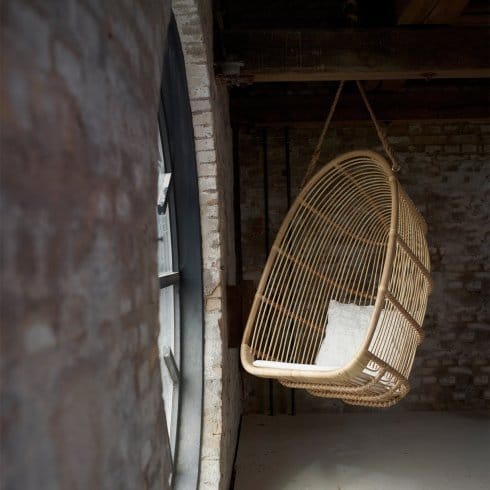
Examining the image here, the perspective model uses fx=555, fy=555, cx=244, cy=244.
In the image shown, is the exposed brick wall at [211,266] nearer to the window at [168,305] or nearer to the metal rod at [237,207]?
the window at [168,305]

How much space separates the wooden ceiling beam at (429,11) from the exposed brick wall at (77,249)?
1.98 meters

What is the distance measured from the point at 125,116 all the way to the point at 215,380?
1946 millimetres

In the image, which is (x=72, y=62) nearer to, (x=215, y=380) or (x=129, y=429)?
(x=129, y=429)

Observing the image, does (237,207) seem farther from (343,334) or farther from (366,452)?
(366,452)

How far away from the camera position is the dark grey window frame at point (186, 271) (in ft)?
8.56

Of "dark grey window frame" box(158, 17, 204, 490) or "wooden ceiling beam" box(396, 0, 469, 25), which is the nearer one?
"dark grey window frame" box(158, 17, 204, 490)

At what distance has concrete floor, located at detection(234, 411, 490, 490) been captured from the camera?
11.5ft

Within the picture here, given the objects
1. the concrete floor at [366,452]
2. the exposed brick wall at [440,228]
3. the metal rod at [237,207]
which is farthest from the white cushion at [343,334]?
the exposed brick wall at [440,228]

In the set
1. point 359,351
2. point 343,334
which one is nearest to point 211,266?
point 359,351

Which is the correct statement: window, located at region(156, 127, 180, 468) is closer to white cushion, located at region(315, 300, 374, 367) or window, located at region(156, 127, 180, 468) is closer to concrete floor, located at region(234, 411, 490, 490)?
concrete floor, located at region(234, 411, 490, 490)

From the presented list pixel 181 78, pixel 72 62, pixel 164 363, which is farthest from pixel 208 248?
pixel 72 62

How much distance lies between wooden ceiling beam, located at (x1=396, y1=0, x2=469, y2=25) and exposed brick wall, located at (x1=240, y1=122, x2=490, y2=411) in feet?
7.17

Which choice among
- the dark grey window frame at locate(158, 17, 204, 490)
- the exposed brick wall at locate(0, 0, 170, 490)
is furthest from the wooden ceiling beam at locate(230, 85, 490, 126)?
the exposed brick wall at locate(0, 0, 170, 490)

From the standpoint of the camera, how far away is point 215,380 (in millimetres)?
2799
